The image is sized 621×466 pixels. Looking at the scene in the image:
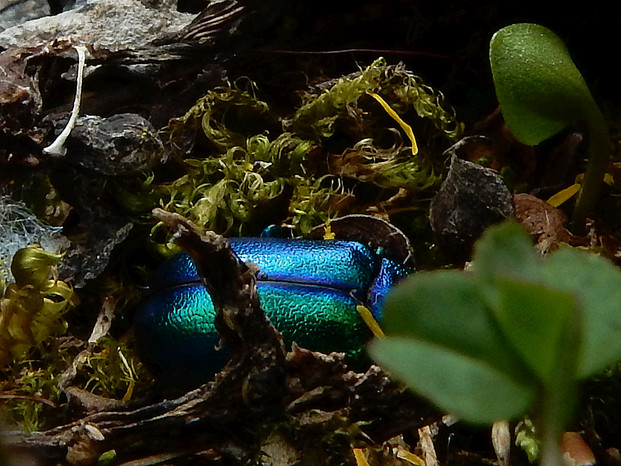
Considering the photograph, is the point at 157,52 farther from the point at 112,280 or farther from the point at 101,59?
the point at 112,280

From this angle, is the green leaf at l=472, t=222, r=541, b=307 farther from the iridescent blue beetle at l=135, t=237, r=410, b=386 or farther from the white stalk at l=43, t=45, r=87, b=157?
the white stalk at l=43, t=45, r=87, b=157

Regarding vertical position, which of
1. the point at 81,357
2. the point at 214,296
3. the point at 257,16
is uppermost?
the point at 257,16

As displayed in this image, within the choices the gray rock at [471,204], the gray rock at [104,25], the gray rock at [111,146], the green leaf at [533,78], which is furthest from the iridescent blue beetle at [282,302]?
the gray rock at [104,25]

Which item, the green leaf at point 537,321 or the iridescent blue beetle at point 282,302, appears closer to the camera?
the green leaf at point 537,321

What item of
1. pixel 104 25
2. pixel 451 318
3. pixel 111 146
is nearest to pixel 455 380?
pixel 451 318

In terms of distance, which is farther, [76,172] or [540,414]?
[76,172]

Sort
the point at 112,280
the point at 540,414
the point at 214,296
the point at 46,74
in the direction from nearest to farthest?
the point at 540,414 → the point at 214,296 → the point at 112,280 → the point at 46,74

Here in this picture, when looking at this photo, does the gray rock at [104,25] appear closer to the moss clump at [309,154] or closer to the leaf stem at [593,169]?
the moss clump at [309,154]

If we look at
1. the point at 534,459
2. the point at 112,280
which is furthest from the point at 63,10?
the point at 534,459
